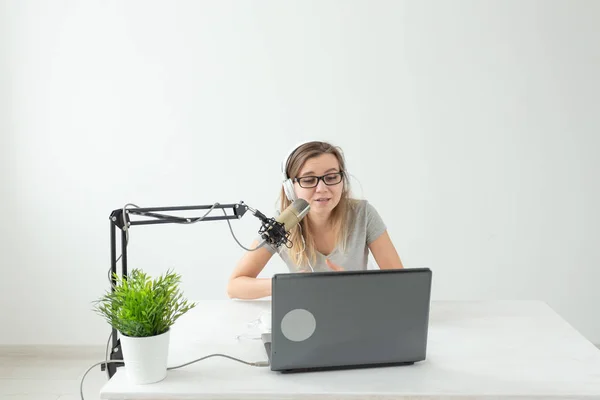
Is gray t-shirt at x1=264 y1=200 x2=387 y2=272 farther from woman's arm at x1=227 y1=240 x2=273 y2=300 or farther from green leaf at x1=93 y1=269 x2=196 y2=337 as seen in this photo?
green leaf at x1=93 y1=269 x2=196 y2=337

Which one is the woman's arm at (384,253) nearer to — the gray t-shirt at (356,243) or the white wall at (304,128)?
the gray t-shirt at (356,243)

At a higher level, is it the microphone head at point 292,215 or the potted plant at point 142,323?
the microphone head at point 292,215

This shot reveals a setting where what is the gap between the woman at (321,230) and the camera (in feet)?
6.98

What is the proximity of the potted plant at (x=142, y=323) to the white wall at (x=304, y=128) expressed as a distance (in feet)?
6.37

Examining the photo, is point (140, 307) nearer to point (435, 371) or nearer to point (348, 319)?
point (348, 319)

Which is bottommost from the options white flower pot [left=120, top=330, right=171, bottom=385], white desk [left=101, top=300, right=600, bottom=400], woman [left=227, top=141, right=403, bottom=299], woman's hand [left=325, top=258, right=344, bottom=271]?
white desk [left=101, top=300, right=600, bottom=400]

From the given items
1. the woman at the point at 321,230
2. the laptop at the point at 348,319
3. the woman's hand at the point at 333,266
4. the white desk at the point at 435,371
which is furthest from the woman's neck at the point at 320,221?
the laptop at the point at 348,319

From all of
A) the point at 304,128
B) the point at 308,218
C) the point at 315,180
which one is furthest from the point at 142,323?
the point at 304,128

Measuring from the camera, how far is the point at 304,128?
3.26 meters

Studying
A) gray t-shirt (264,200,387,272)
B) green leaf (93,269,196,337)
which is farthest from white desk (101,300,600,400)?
gray t-shirt (264,200,387,272)

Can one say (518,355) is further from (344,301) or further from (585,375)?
(344,301)

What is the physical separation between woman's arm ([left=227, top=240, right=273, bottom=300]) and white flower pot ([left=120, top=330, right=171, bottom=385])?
67 centimetres

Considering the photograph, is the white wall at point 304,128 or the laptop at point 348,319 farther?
the white wall at point 304,128

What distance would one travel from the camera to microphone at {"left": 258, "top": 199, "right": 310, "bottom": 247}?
152 centimetres
